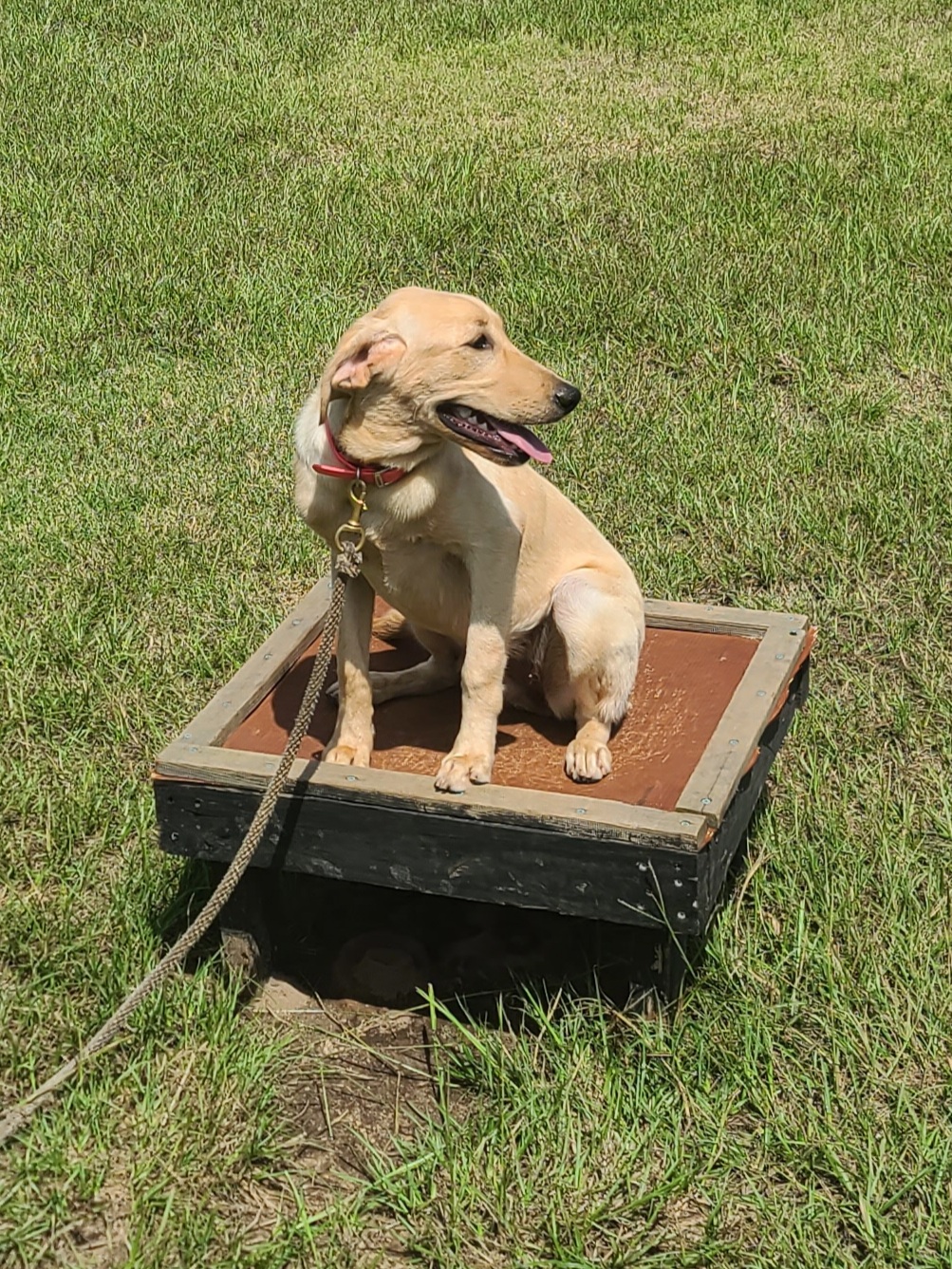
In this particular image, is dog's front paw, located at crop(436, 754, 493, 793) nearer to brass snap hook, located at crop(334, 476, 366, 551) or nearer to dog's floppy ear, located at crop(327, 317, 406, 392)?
brass snap hook, located at crop(334, 476, 366, 551)

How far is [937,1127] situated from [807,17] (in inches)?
387

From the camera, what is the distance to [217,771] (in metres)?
3.39

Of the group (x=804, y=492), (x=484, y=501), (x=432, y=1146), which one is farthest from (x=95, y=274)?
(x=432, y=1146)

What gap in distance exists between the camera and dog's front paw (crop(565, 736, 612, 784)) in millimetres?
3515

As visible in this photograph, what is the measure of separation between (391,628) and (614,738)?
92 cm

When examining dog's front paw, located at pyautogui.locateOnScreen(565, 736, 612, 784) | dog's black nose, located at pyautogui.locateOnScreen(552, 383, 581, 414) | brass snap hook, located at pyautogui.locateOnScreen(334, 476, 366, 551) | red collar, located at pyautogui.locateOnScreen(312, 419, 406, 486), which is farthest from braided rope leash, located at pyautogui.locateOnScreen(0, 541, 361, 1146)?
dog's front paw, located at pyautogui.locateOnScreen(565, 736, 612, 784)

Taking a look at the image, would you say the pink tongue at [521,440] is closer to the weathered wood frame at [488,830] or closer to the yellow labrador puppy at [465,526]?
the yellow labrador puppy at [465,526]

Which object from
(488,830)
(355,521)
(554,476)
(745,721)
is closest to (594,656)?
Result: (745,721)

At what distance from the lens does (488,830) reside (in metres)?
3.21

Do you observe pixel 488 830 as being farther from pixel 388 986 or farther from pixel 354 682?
pixel 388 986

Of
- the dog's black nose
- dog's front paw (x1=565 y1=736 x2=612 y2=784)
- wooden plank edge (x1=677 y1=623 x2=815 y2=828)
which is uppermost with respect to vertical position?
the dog's black nose

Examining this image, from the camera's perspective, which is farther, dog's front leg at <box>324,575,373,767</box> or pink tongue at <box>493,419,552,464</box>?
dog's front leg at <box>324,575,373,767</box>

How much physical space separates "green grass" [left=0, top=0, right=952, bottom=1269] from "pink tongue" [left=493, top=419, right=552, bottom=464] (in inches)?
51.0

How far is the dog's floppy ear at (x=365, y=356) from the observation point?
3182mm
